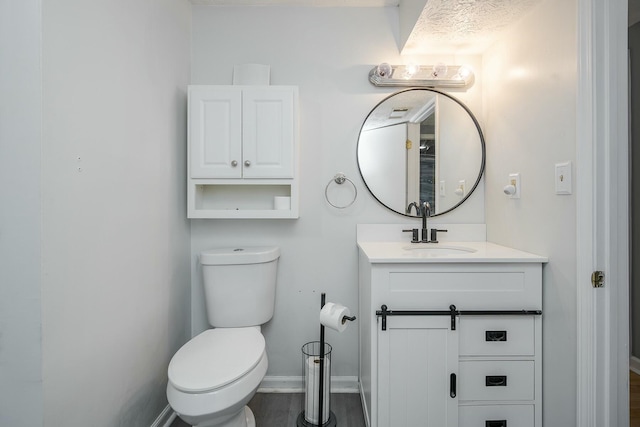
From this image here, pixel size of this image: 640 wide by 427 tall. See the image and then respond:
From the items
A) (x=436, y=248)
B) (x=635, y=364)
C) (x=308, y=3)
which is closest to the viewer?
(x=436, y=248)

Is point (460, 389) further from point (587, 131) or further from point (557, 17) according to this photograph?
point (557, 17)

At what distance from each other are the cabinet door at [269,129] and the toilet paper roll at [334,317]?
0.73 m

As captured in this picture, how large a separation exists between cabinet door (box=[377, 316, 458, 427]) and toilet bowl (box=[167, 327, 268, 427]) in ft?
1.73

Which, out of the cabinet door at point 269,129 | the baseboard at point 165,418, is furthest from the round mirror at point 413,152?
the baseboard at point 165,418

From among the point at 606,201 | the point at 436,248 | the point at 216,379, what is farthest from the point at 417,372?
the point at 606,201

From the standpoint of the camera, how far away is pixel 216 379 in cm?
118

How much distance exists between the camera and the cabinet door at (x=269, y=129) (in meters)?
1.71

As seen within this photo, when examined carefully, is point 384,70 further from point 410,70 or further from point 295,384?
point 295,384

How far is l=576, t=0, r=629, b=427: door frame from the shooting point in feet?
3.52

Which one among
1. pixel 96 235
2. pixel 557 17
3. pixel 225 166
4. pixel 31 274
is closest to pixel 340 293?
pixel 225 166

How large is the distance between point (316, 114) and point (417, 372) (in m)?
1.44

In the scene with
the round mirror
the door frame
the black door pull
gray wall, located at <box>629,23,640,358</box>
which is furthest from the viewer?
gray wall, located at <box>629,23,640,358</box>

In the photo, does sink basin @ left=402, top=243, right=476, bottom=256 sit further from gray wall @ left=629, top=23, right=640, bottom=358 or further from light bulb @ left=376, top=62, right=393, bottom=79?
gray wall @ left=629, top=23, right=640, bottom=358

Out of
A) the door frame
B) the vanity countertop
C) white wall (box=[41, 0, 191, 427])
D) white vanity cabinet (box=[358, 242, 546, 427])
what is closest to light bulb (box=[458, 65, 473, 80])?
the door frame
